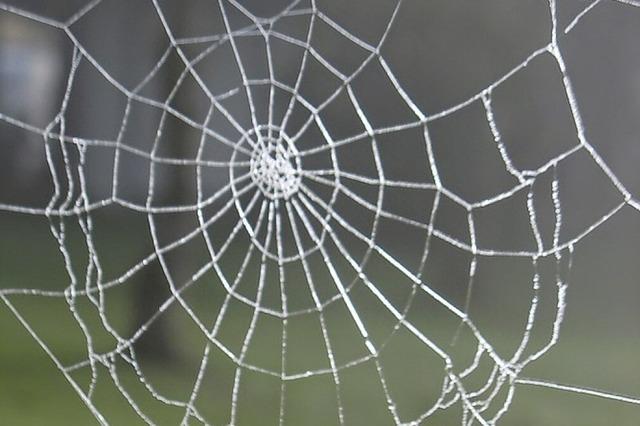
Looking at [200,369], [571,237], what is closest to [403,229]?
[571,237]

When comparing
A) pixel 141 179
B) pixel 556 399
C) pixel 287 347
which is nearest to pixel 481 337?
pixel 556 399

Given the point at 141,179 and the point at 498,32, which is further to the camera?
the point at 141,179

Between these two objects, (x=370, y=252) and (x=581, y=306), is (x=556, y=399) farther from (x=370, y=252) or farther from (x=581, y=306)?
(x=370, y=252)

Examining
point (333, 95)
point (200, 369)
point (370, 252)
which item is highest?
point (333, 95)

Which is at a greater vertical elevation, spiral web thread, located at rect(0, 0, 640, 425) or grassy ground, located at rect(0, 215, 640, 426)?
spiral web thread, located at rect(0, 0, 640, 425)

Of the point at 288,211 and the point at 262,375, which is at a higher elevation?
the point at 288,211

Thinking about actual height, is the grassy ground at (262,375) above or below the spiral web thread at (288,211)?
below

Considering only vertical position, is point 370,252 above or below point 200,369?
above
